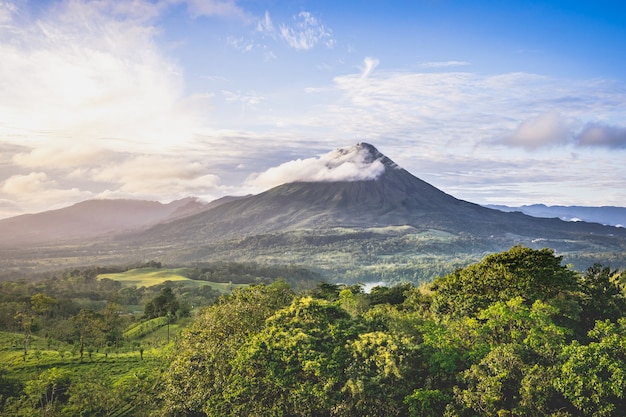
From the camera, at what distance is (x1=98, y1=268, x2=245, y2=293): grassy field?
289 feet

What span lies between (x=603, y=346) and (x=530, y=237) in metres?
201

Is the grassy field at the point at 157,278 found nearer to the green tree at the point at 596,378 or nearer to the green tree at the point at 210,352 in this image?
the green tree at the point at 210,352

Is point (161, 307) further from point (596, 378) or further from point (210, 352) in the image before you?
point (596, 378)

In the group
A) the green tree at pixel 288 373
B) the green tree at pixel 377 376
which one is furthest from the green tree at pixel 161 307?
the green tree at pixel 377 376

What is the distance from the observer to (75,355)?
27953 mm

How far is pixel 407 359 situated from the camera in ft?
55.7

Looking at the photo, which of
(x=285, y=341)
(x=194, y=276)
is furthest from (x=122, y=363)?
(x=194, y=276)

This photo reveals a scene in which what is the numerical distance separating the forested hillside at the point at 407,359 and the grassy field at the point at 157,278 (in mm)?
63080

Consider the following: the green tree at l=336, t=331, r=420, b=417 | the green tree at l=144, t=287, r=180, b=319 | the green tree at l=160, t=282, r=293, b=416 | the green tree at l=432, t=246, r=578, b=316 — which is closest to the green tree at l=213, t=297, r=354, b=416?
the green tree at l=336, t=331, r=420, b=417

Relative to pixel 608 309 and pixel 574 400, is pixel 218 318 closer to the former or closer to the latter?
pixel 574 400

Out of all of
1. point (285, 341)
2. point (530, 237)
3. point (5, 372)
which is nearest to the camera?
point (285, 341)

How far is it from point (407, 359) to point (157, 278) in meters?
85.7

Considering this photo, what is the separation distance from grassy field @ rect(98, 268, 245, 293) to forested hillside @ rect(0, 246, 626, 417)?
207 feet

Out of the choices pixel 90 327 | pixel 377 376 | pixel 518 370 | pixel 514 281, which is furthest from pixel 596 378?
pixel 90 327
